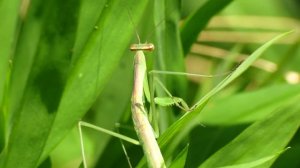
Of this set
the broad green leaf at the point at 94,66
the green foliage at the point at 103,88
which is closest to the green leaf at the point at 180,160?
the green foliage at the point at 103,88

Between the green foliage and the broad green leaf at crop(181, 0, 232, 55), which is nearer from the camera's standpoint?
the green foliage

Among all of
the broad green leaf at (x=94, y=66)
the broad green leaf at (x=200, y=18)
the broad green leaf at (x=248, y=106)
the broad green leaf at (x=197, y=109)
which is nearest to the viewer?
the broad green leaf at (x=197, y=109)

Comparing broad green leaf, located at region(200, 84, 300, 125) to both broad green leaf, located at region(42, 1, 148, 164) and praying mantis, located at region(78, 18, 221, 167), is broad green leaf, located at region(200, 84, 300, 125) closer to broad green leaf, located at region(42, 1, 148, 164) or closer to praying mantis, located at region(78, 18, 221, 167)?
praying mantis, located at region(78, 18, 221, 167)

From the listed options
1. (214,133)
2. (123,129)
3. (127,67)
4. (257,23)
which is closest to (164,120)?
(123,129)

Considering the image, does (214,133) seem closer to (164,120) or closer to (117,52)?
(164,120)

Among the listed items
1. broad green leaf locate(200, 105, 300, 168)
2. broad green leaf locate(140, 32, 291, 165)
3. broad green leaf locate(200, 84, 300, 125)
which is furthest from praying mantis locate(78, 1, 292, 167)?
broad green leaf locate(200, 84, 300, 125)

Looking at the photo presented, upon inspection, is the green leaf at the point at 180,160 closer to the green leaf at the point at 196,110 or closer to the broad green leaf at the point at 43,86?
the green leaf at the point at 196,110
